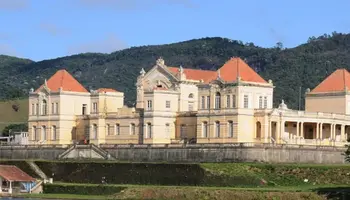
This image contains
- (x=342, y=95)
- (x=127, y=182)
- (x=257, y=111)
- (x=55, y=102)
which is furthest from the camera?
(x=55, y=102)

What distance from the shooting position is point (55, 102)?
369 feet

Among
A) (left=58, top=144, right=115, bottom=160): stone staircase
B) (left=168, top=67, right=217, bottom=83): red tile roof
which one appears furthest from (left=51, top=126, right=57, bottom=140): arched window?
(left=168, top=67, right=217, bottom=83): red tile roof

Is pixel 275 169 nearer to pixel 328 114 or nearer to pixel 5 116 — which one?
pixel 328 114

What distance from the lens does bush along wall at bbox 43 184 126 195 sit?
83.9 m

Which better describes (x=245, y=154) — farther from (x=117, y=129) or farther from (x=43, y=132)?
(x=43, y=132)

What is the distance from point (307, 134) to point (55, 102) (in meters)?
27.4

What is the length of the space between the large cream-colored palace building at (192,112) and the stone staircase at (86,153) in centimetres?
439

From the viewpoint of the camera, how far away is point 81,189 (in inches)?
3408

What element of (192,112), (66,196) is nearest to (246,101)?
(192,112)

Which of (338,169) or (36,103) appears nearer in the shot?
(338,169)

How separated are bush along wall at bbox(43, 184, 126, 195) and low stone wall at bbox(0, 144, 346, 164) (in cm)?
1132

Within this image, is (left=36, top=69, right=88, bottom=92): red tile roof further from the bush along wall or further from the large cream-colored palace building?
Result: the bush along wall

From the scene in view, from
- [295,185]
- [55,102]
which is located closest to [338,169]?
[295,185]

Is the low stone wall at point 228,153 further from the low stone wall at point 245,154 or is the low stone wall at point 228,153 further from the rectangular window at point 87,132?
the rectangular window at point 87,132
